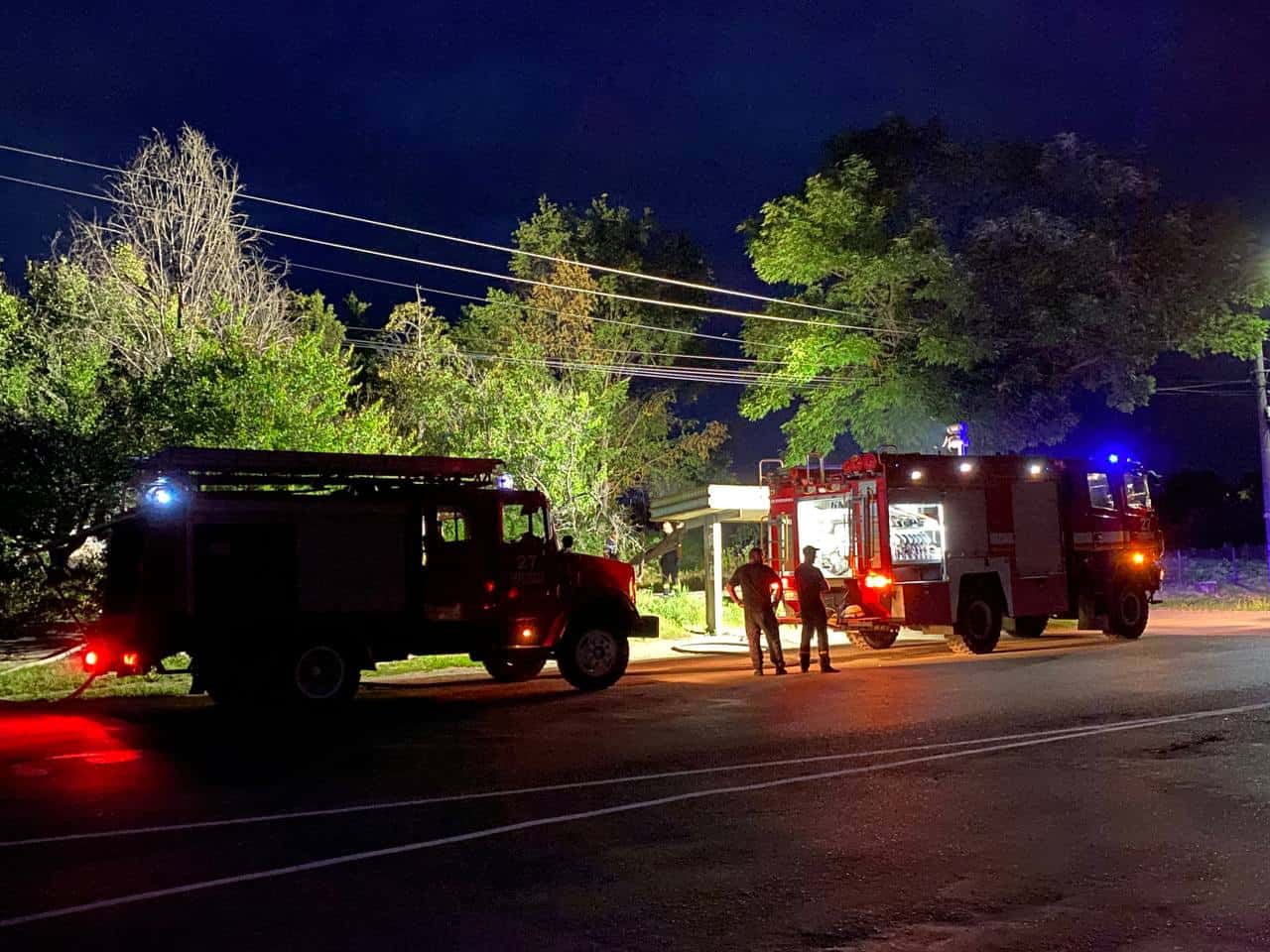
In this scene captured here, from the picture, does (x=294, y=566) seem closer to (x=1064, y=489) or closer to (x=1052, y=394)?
(x=1064, y=489)

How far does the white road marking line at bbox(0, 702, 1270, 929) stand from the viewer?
605 centimetres

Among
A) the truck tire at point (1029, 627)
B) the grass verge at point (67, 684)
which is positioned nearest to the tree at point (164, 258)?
Answer: the grass verge at point (67, 684)

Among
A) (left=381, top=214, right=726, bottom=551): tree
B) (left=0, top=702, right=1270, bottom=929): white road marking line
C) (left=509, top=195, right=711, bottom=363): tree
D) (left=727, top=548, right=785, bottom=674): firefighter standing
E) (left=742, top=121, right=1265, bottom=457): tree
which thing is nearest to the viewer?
(left=0, top=702, right=1270, bottom=929): white road marking line

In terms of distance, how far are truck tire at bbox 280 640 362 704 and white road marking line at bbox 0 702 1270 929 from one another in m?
6.56

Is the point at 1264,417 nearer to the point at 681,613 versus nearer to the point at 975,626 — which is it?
the point at 975,626

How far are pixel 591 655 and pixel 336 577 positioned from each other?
10.4ft

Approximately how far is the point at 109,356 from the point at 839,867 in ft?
73.7

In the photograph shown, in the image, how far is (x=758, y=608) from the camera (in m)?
16.5

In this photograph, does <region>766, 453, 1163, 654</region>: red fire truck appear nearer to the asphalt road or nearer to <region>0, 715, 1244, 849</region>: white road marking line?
the asphalt road

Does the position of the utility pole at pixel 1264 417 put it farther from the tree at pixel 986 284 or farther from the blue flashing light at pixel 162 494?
the blue flashing light at pixel 162 494

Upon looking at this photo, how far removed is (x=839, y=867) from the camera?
6.50 metres

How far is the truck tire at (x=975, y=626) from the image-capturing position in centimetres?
1922

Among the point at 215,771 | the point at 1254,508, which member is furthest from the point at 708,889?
the point at 1254,508

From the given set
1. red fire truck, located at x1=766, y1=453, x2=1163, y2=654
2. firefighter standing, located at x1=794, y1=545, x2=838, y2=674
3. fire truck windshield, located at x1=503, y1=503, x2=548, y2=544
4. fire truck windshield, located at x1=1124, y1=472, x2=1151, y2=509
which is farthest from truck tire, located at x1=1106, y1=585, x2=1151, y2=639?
fire truck windshield, located at x1=503, y1=503, x2=548, y2=544
